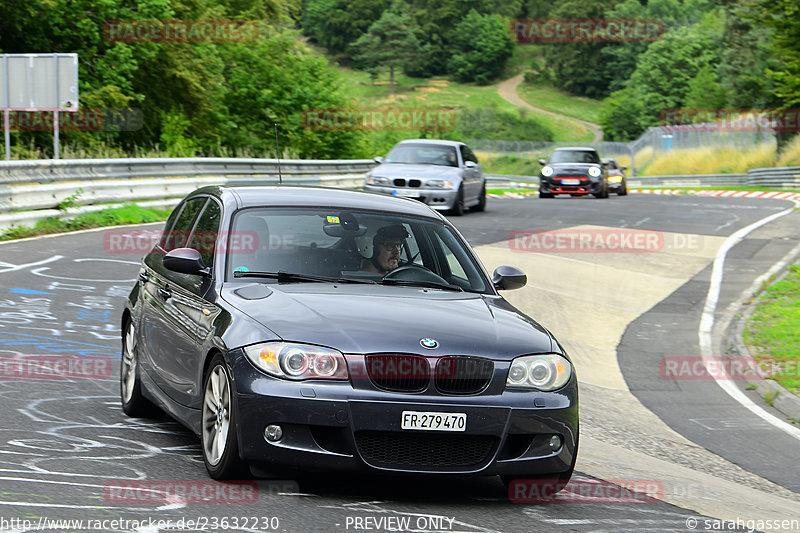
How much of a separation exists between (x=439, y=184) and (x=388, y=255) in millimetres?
18492

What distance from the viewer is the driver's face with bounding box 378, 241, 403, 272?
6871mm

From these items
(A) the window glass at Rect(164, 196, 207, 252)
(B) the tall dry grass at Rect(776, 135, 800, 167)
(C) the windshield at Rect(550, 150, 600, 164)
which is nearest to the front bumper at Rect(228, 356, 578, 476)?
(A) the window glass at Rect(164, 196, 207, 252)

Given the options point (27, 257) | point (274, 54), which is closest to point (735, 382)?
point (27, 257)

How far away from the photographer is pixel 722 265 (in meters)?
19.9

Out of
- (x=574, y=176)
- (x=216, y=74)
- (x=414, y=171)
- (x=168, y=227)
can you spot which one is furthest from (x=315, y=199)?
(x=216, y=74)

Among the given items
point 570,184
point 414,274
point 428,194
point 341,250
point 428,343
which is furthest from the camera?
point 570,184

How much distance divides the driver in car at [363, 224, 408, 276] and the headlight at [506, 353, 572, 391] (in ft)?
4.16

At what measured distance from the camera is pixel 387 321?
5793 mm

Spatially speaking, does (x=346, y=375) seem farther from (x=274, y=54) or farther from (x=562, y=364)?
(x=274, y=54)

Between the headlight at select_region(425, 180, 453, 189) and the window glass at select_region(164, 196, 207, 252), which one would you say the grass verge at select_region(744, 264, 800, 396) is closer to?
the window glass at select_region(164, 196, 207, 252)

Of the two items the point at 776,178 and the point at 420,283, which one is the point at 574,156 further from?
the point at 420,283

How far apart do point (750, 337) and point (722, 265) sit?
608cm

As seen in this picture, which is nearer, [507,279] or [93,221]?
[507,279]

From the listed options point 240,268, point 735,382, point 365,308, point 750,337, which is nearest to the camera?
point 365,308
